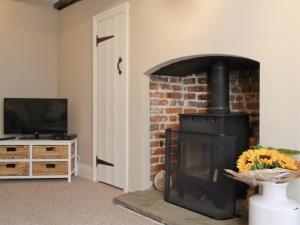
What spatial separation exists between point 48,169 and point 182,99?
1906 millimetres

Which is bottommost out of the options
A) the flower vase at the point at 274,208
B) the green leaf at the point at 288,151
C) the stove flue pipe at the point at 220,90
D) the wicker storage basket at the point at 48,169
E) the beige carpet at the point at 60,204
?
the beige carpet at the point at 60,204

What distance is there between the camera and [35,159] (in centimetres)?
401

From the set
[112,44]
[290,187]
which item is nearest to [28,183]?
[112,44]

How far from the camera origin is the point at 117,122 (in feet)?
11.7

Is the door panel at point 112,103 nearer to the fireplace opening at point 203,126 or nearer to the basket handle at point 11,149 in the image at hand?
the fireplace opening at point 203,126

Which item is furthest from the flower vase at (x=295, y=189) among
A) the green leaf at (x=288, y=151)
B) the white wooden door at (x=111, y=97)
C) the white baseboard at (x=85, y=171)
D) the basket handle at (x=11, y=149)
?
the basket handle at (x=11, y=149)

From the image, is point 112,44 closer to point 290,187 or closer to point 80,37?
point 80,37

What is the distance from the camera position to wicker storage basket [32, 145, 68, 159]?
4.02m

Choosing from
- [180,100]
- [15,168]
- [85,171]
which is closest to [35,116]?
[15,168]

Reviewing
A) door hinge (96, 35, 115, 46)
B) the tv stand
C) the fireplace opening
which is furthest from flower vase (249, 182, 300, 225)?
the tv stand

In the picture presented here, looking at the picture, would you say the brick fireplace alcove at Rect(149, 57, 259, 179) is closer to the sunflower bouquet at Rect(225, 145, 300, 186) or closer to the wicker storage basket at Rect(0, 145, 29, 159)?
the sunflower bouquet at Rect(225, 145, 300, 186)

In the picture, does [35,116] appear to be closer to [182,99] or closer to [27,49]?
[27,49]

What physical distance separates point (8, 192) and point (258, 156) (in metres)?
2.73

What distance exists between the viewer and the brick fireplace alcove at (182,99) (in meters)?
3.27
